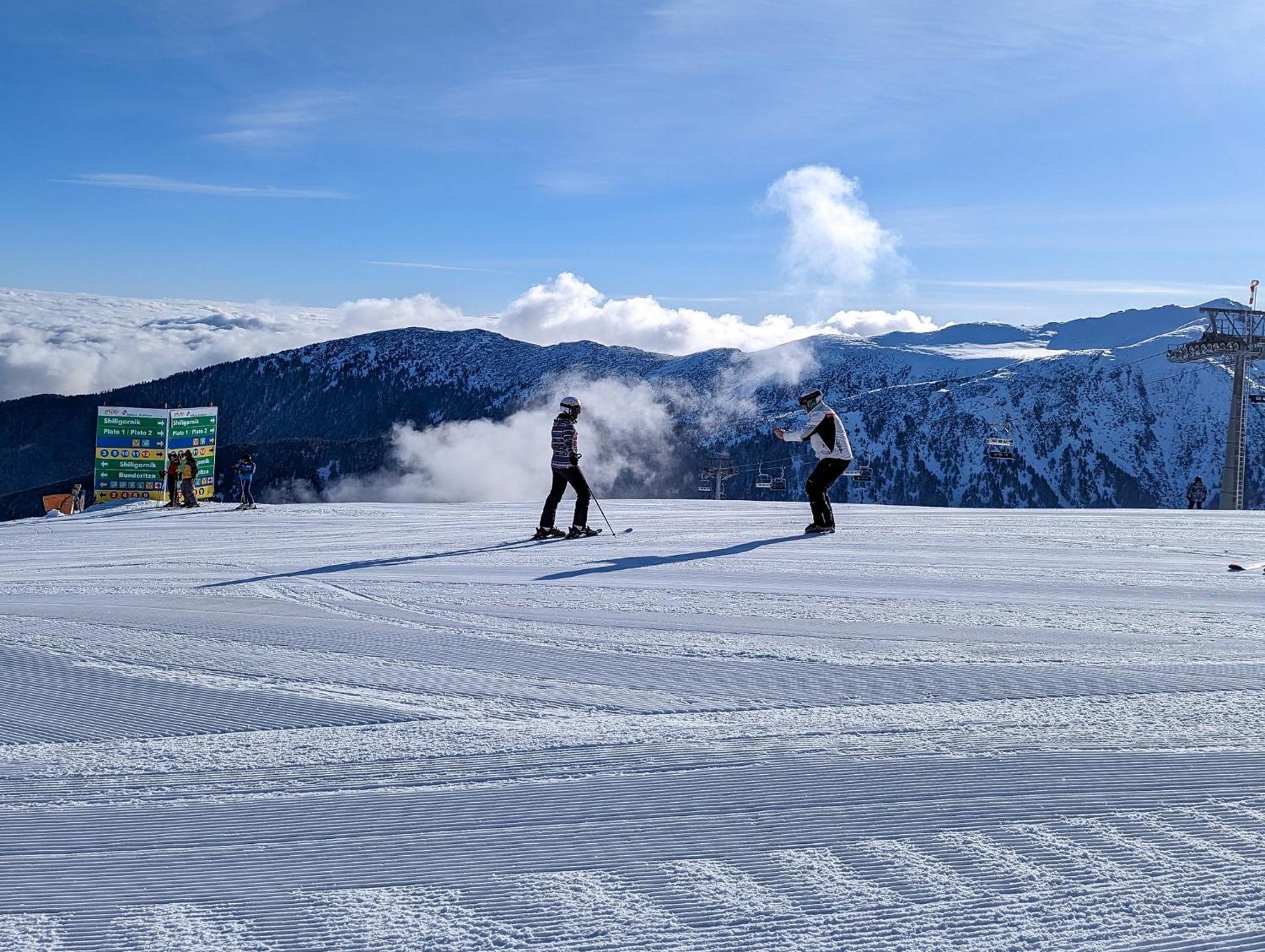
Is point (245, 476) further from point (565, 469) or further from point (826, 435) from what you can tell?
point (826, 435)

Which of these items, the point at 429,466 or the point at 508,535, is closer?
the point at 508,535

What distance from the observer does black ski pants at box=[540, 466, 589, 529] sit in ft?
37.9

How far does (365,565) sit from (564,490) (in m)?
2.82

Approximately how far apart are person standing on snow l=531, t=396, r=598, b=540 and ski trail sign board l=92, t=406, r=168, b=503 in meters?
16.4

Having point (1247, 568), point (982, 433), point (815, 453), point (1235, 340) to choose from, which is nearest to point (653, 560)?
point (815, 453)

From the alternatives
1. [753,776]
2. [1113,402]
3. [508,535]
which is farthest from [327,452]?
[753,776]

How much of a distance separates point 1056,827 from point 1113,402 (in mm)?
168375

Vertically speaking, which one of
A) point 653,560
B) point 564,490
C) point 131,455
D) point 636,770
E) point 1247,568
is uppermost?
point 131,455

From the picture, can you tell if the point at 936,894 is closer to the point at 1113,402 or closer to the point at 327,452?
the point at 327,452

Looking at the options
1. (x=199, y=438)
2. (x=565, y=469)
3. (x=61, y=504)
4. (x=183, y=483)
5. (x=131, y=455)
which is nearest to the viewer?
(x=565, y=469)

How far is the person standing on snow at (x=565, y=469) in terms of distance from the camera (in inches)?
449

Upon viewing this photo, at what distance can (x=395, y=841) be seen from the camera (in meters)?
3.17

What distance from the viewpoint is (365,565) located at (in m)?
9.91

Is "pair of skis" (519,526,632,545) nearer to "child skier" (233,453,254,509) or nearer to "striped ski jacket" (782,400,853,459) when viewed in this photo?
"striped ski jacket" (782,400,853,459)
